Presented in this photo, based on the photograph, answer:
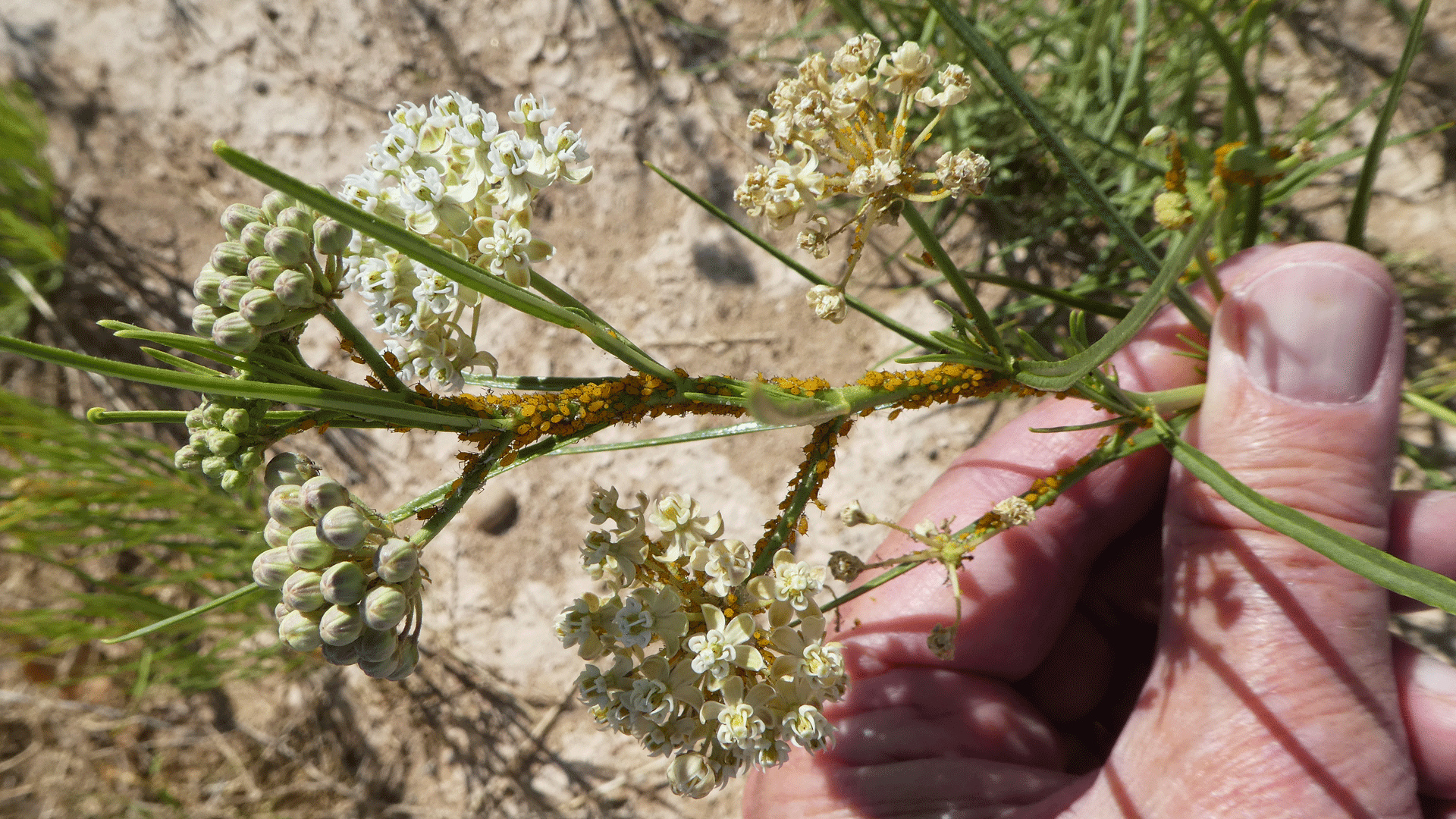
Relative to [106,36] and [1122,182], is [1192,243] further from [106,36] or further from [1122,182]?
[106,36]

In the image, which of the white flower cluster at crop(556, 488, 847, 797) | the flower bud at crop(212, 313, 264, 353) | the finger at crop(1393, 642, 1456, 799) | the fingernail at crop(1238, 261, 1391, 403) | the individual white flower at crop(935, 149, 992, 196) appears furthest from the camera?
the finger at crop(1393, 642, 1456, 799)

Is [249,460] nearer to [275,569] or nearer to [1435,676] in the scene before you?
[275,569]

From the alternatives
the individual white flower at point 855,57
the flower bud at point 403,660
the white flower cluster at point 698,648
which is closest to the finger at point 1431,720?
the white flower cluster at point 698,648

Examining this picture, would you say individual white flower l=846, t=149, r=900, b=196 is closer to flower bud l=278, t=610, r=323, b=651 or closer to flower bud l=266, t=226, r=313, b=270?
flower bud l=266, t=226, r=313, b=270

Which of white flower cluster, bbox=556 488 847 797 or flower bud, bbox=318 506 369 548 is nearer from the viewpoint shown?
flower bud, bbox=318 506 369 548

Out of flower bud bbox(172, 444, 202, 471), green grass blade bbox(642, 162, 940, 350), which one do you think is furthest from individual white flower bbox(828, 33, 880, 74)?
flower bud bbox(172, 444, 202, 471)

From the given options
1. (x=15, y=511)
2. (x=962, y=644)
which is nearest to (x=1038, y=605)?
(x=962, y=644)

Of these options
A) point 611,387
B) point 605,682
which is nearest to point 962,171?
point 611,387

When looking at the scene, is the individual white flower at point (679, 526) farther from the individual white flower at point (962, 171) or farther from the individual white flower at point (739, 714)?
the individual white flower at point (962, 171)
